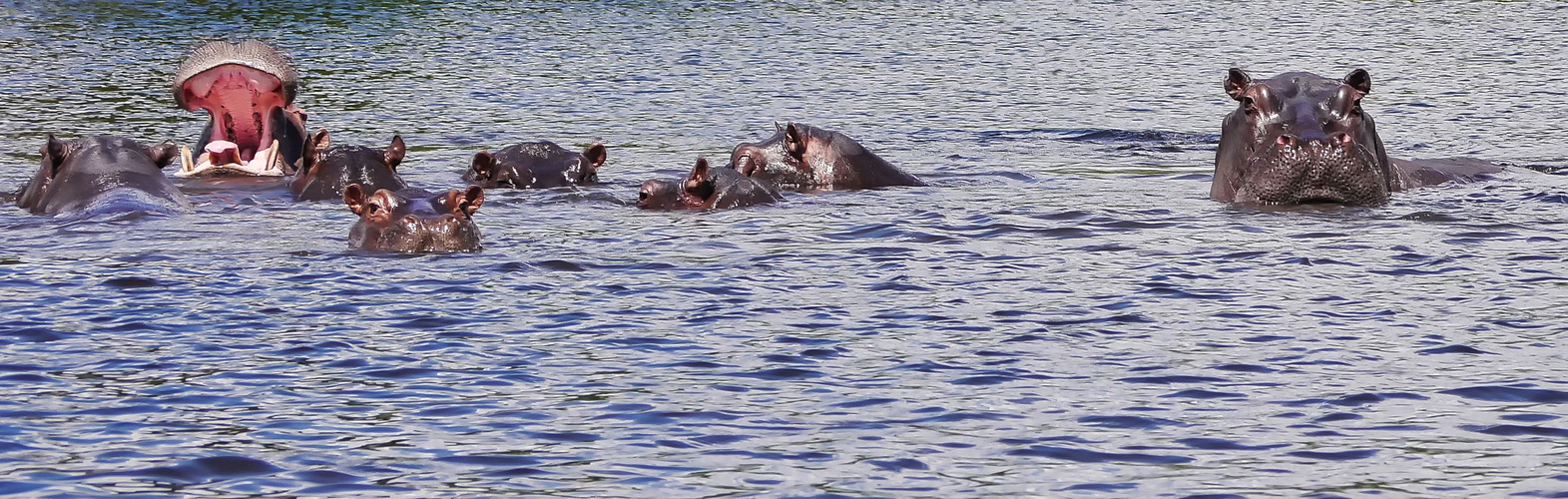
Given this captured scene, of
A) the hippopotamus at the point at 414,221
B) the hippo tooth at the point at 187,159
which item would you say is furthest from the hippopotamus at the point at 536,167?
the hippopotamus at the point at 414,221

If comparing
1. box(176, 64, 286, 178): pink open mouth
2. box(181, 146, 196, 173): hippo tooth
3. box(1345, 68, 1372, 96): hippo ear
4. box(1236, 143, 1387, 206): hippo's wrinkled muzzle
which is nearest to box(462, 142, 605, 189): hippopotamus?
box(176, 64, 286, 178): pink open mouth

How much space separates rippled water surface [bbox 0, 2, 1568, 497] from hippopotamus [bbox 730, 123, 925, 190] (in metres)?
0.34

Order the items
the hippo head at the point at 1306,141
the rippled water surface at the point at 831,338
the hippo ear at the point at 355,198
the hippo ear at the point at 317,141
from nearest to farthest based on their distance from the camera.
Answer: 1. the rippled water surface at the point at 831,338
2. the hippo ear at the point at 355,198
3. the hippo head at the point at 1306,141
4. the hippo ear at the point at 317,141

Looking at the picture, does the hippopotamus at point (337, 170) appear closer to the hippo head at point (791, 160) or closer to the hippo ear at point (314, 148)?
the hippo ear at point (314, 148)

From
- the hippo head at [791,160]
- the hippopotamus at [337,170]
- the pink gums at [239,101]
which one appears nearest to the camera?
the hippopotamus at [337,170]

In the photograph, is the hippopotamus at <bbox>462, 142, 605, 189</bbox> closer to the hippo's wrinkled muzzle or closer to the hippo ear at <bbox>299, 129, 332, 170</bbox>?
the hippo ear at <bbox>299, 129, 332, 170</bbox>

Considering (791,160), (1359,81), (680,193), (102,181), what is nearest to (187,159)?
(102,181)

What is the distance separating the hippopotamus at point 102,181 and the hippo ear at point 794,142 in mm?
3983

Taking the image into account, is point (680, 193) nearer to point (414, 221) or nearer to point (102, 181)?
point (414, 221)

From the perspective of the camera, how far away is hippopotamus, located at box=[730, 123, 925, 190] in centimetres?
1518

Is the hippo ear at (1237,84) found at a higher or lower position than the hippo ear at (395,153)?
higher

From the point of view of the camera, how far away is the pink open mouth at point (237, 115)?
15648 millimetres

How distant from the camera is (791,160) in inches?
599

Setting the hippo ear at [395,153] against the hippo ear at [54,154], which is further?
the hippo ear at [54,154]
